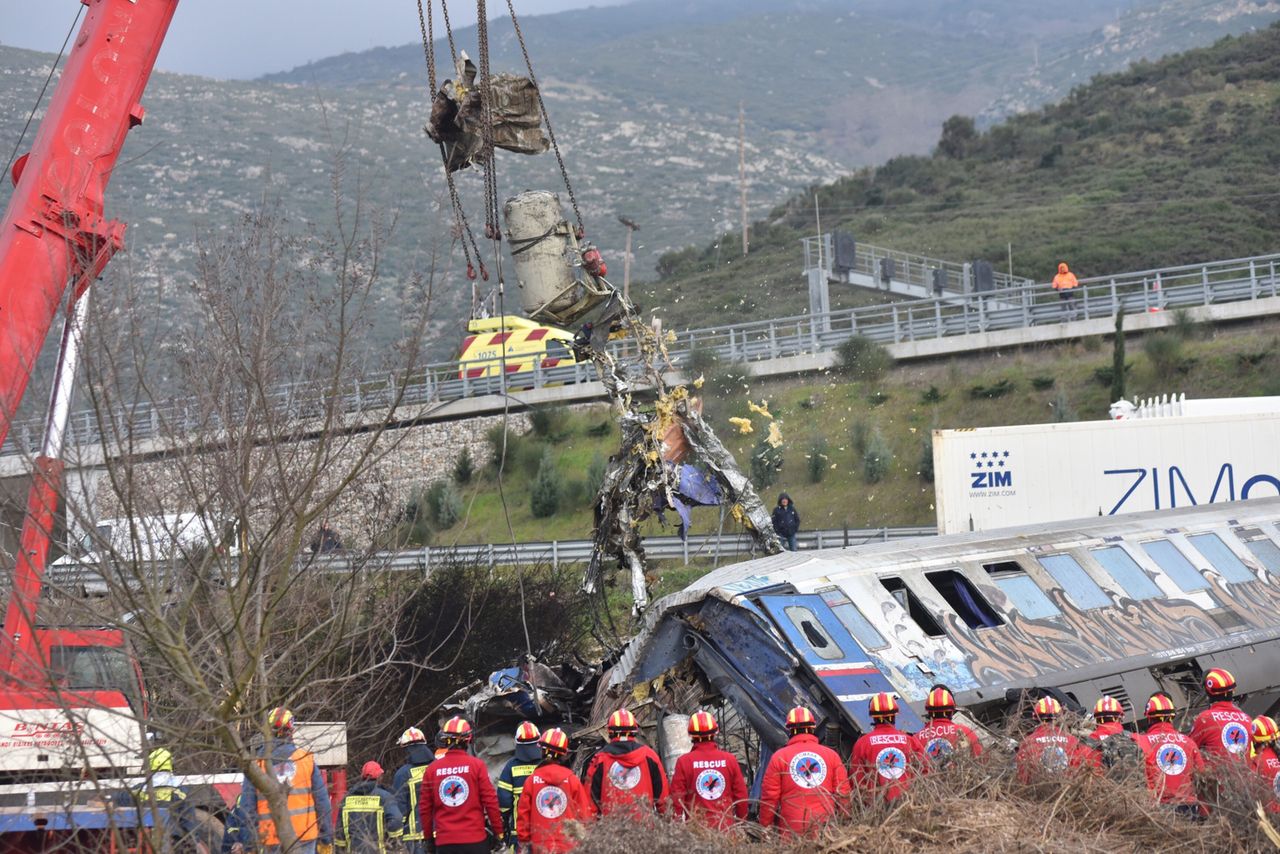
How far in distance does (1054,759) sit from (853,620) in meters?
3.33

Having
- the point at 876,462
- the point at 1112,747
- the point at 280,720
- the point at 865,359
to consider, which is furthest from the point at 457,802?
the point at 865,359

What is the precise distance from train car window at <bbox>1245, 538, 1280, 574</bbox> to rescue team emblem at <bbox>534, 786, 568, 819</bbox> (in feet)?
34.4

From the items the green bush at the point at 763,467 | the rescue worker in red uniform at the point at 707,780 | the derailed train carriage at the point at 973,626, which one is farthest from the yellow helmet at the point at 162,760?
the green bush at the point at 763,467

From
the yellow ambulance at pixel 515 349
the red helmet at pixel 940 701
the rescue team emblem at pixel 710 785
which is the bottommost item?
the rescue team emblem at pixel 710 785

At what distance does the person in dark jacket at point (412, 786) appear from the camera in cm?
1283

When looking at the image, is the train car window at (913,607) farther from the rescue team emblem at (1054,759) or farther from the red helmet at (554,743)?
the red helmet at (554,743)

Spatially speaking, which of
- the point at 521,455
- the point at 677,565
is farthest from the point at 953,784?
the point at 521,455

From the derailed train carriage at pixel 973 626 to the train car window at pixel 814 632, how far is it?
0.5 inches

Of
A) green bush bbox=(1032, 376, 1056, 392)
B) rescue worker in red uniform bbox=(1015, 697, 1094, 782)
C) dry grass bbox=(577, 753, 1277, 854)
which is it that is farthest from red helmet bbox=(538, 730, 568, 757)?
green bush bbox=(1032, 376, 1056, 392)

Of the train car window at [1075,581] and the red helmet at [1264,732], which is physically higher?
the train car window at [1075,581]

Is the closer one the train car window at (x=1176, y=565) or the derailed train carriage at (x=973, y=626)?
the derailed train carriage at (x=973, y=626)

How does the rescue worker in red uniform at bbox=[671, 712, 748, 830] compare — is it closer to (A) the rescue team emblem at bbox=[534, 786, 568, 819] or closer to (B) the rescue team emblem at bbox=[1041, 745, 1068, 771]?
(A) the rescue team emblem at bbox=[534, 786, 568, 819]

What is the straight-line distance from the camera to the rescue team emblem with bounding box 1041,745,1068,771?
11.5 metres

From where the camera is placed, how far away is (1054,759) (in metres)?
11.6
